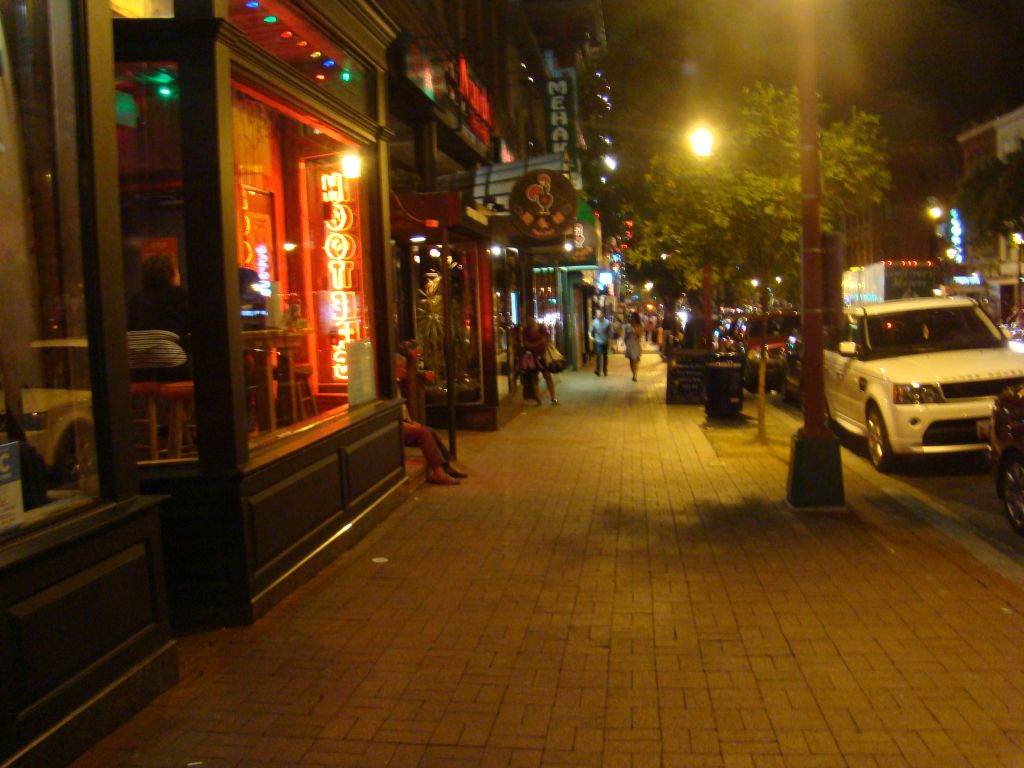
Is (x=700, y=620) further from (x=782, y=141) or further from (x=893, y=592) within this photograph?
(x=782, y=141)

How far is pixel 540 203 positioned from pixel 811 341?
6796 millimetres

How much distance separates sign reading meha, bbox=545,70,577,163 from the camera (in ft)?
93.8

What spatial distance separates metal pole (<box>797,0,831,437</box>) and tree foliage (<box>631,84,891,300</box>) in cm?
421

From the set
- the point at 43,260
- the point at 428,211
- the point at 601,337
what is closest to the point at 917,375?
the point at 428,211

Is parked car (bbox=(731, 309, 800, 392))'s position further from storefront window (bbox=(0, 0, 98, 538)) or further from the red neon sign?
storefront window (bbox=(0, 0, 98, 538))

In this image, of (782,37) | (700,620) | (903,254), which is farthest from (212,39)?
(903,254)

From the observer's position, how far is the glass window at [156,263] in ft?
20.2

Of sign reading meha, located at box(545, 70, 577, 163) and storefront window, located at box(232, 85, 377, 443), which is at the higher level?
sign reading meha, located at box(545, 70, 577, 163)

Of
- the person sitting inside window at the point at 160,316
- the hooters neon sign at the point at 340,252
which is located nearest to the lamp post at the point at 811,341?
the hooters neon sign at the point at 340,252

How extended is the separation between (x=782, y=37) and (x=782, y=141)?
14.7 feet

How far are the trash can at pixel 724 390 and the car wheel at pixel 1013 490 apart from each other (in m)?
7.77

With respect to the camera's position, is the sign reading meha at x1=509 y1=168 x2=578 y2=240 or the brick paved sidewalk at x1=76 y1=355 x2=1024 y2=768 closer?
the brick paved sidewalk at x1=76 y1=355 x2=1024 y2=768

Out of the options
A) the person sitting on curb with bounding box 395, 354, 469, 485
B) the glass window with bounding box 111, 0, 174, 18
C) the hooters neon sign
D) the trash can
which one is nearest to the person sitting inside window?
the glass window with bounding box 111, 0, 174, 18

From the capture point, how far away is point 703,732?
14.4 feet
